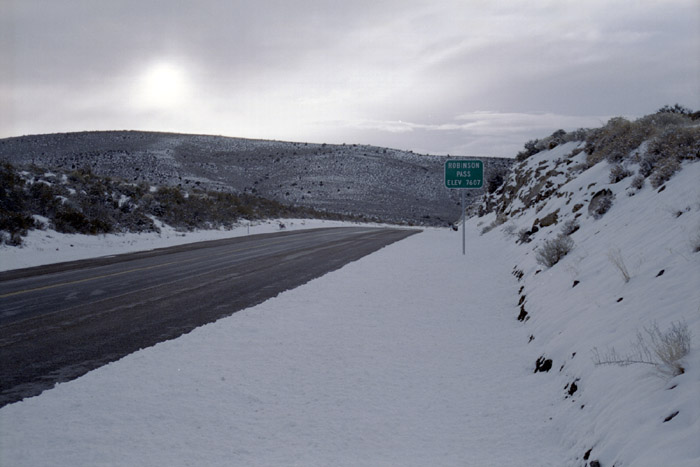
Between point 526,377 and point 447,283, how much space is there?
250 inches

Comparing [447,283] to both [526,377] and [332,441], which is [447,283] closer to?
[526,377]

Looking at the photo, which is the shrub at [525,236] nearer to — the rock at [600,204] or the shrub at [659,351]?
the rock at [600,204]

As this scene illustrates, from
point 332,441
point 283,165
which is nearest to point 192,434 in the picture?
point 332,441

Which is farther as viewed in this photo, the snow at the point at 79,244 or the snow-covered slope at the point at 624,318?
the snow at the point at 79,244

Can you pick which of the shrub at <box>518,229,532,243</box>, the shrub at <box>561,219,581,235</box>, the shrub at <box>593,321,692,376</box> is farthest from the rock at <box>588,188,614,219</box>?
the shrub at <box>593,321,692,376</box>

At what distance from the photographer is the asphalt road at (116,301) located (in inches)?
237

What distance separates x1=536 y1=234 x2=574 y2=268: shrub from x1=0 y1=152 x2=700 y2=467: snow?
32cm

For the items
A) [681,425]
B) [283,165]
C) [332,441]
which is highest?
[283,165]

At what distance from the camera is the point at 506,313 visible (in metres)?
8.82

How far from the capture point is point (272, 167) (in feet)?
327

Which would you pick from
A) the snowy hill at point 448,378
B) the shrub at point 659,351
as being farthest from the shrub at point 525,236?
the shrub at point 659,351

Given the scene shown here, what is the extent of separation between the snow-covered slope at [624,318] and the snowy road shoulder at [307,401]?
39cm

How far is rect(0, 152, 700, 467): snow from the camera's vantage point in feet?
12.6

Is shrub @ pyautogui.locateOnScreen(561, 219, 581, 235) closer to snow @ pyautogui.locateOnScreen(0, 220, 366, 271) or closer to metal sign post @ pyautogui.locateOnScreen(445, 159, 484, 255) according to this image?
metal sign post @ pyautogui.locateOnScreen(445, 159, 484, 255)
